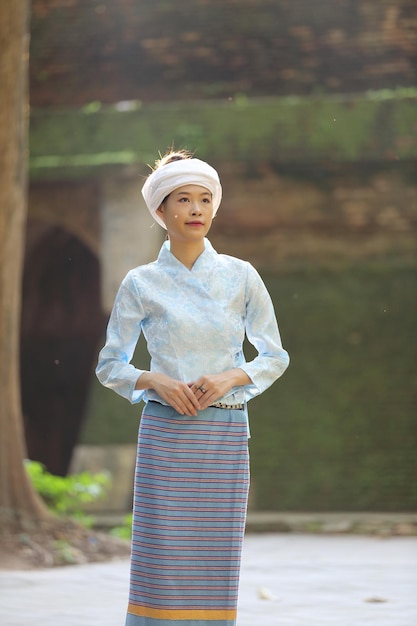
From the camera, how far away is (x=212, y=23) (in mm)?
13125

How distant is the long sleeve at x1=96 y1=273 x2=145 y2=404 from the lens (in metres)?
3.29

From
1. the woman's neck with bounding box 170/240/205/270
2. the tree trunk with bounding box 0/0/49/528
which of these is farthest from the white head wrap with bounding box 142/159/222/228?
the tree trunk with bounding box 0/0/49/528

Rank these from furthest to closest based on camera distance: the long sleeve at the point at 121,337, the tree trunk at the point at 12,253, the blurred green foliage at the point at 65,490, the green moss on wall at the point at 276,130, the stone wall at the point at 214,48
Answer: the stone wall at the point at 214,48 → the green moss on wall at the point at 276,130 → the blurred green foliage at the point at 65,490 → the tree trunk at the point at 12,253 → the long sleeve at the point at 121,337

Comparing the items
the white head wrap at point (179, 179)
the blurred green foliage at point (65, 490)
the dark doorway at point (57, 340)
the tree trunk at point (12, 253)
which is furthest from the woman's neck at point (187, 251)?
the dark doorway at point (57, 340)

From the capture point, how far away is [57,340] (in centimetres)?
1633

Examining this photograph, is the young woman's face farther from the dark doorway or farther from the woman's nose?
the dark doorway

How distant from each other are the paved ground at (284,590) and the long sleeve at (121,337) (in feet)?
5.90

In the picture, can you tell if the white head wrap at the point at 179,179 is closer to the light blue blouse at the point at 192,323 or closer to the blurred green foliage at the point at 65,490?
the light blue blouse at the point at 192,323

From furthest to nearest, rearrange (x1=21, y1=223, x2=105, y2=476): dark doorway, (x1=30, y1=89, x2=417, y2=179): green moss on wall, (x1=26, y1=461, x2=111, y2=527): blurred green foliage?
(x1=21, y1=223, x2=105, y2=476): dark doorway → (x1=30, y1=89, x2=417, y2=179): green moss on wall → (x1=26, y1=461, x2=111, y2=527): blurred green foliage

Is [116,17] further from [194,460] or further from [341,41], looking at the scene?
Result: [194,460]

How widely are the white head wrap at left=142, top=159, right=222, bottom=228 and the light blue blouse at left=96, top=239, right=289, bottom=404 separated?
0.15 m

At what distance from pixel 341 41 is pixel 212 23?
139 centimetres

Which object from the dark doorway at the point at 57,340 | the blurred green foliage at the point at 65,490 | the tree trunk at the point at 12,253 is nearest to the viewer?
the tree trunk at the point at 12,253

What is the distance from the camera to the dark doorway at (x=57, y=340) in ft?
51.1
